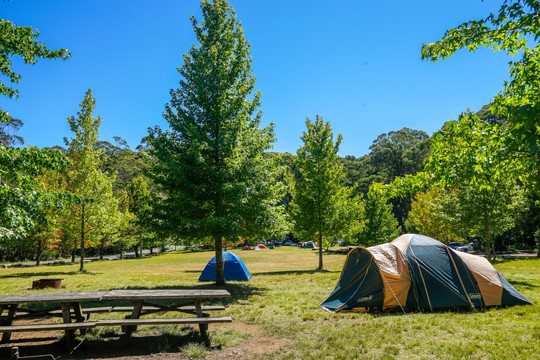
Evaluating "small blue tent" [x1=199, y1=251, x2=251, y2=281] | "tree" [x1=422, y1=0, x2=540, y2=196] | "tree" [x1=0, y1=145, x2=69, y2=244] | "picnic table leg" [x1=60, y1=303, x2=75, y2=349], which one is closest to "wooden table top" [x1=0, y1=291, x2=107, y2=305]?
"picnic table leg" [x1=60, y1=303, x2=75, y2=349]

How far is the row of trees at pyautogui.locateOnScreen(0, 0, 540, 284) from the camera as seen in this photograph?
210 inches

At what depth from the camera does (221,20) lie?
14.4 m

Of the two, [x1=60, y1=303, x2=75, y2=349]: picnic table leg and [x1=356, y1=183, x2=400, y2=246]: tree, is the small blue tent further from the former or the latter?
[x1=356, y1=183, x2=400, y2=246]: tree

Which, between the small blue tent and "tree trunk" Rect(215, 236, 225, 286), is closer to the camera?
"tree trunk" Rect(215, 236, 225, 286)

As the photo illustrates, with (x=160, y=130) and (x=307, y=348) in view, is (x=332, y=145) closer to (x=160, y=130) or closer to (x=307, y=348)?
(x=160, y=130)

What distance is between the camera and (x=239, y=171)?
12.9 meters

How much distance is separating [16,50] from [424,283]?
43.1 ft

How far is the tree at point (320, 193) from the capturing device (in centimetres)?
2328

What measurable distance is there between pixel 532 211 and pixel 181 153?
46.4m

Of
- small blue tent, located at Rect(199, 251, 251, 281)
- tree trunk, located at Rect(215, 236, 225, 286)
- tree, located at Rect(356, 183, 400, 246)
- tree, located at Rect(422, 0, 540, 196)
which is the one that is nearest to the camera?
tree, located at Rect(422, 0, 540, 196)

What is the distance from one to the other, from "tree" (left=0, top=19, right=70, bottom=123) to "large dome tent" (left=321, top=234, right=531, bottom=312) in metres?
10.8

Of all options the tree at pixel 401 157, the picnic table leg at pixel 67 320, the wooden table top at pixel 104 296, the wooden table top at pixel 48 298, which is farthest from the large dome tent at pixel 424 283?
the tree at pixel 401 157

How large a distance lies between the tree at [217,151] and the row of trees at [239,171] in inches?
2.1

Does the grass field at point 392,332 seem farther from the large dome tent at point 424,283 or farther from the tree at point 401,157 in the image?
the tree at point 401,157
